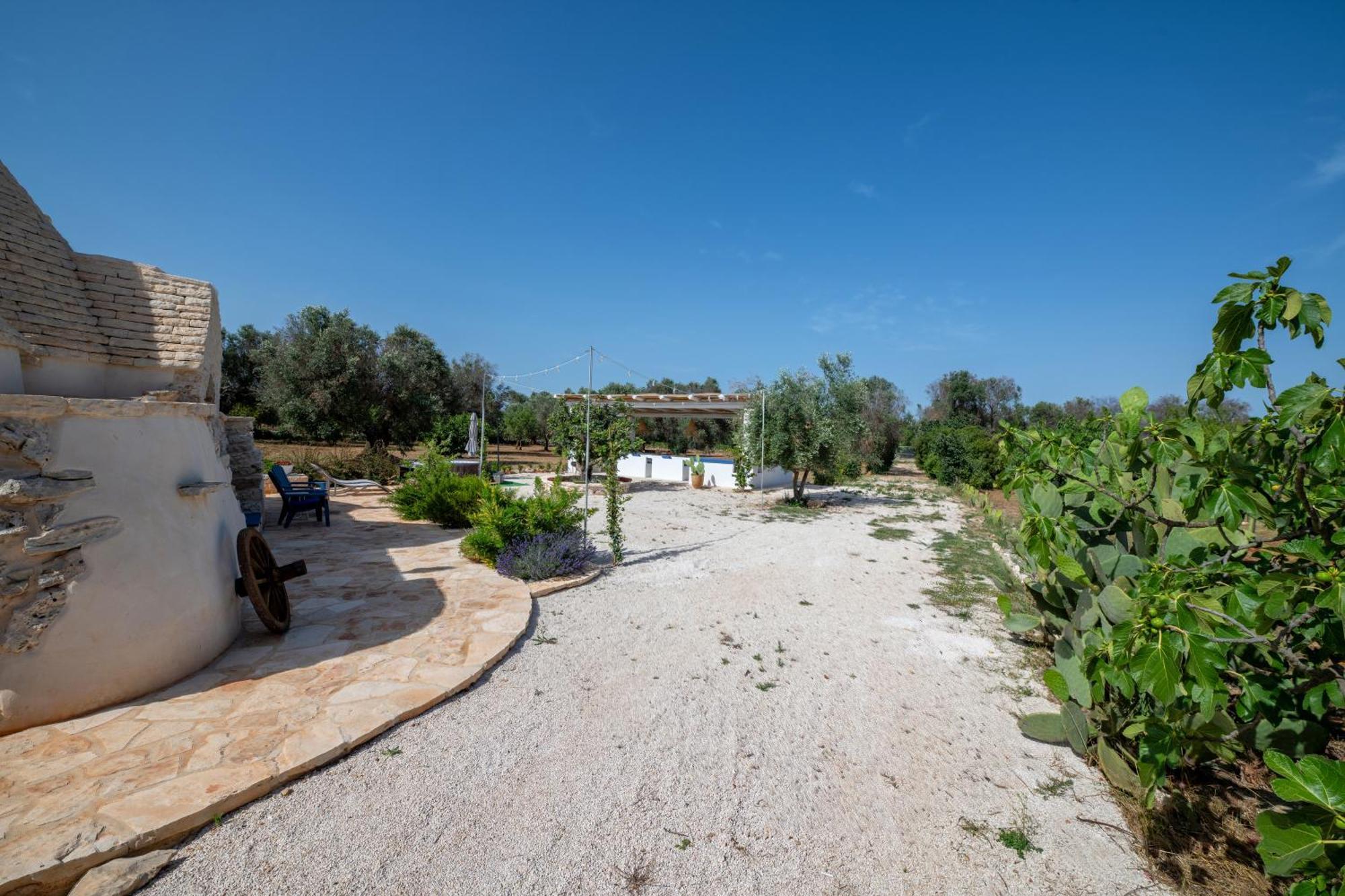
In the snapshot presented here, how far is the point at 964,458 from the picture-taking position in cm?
1830

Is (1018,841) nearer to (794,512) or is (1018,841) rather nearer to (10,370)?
(10,370)

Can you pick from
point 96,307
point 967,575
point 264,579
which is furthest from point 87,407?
point 967,575

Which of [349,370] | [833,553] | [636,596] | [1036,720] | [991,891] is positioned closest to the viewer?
[991,891]

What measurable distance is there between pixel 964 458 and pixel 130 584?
2015 cm

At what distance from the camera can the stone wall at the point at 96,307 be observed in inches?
140

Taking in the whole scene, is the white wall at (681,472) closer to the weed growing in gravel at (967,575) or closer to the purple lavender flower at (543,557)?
the weed growing in gravel at (967,575)

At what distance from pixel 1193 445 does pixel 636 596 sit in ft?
15.9

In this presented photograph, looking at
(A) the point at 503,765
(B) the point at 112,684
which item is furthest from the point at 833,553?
(B) the point at 112,684

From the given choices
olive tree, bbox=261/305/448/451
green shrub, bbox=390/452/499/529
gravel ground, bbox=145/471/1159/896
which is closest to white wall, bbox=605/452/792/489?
green shrub, bbox=390/452/499/529

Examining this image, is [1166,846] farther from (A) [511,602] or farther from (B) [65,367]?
(B) [65,367]

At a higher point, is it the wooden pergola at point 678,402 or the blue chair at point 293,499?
the wooden pergola at point 678,402

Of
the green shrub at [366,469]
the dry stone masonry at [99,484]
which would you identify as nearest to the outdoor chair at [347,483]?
the green shrub at [366,469]

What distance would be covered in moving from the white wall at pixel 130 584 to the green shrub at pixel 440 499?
16.1ft

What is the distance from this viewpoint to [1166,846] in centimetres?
255
